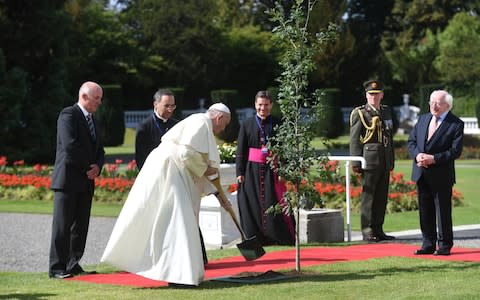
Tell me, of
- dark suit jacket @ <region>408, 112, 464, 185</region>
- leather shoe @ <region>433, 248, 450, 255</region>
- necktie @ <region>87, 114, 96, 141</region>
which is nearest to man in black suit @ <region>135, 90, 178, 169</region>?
necktie @ <region>87, 114, 96, 141</region>

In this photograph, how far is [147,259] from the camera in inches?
351

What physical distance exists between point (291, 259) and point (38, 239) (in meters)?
4.96

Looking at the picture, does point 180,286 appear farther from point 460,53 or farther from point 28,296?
point 460,53

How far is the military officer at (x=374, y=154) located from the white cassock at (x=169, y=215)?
423cm

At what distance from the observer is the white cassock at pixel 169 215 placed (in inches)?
347

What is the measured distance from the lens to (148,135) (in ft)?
35.8

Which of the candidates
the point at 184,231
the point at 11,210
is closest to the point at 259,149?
the point at 184,231

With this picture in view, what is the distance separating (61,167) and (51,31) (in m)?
23.7

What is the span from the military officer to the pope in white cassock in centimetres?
421

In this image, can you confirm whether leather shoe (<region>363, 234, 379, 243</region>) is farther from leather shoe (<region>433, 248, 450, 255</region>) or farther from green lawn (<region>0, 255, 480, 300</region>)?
green lawn (<region>0, 255, 480, 300</region>)

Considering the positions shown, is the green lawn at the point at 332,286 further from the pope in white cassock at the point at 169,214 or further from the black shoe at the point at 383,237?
the black shoe at the point at 383,237

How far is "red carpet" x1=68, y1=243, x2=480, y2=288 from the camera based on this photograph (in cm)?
966

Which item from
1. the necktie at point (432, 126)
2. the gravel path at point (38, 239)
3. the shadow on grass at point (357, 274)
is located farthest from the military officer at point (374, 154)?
the shadow on grass at point (357, 274)

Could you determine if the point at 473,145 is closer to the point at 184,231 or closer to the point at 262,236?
the point at 262,236
